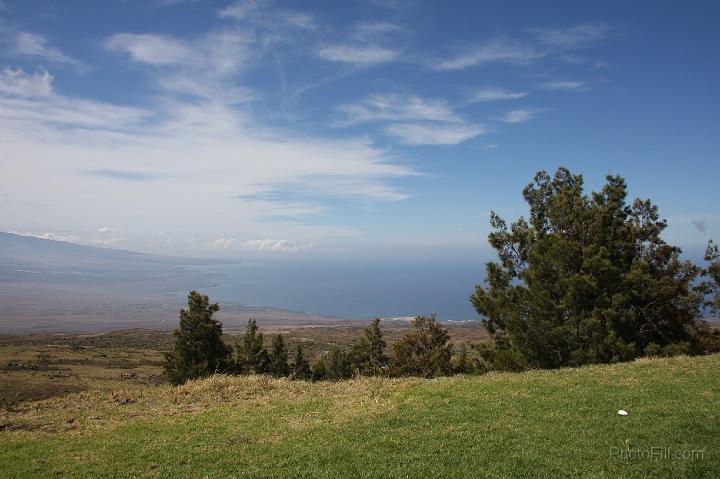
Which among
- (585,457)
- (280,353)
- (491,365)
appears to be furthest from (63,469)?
(280,353)

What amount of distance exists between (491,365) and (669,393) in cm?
1118

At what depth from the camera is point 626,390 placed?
42.8 feet

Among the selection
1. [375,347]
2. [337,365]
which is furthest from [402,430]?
[375,347]

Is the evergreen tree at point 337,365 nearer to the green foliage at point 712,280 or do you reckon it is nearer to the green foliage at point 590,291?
the green foliage at point 590,291

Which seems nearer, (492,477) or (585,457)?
(492,477)

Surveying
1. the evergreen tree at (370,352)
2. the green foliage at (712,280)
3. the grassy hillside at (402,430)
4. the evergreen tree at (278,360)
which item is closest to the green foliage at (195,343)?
the evergreen tree at (278,360)

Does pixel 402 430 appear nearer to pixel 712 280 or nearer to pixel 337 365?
pixel 712 280

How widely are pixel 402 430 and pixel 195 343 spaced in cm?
2384

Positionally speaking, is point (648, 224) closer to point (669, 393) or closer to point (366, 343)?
point (669, 393)

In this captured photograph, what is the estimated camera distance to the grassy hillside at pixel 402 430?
871cm

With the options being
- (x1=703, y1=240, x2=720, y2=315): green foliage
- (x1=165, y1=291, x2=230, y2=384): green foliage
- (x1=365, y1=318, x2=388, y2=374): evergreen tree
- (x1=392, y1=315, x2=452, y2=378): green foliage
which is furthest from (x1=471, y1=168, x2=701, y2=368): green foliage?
(x1=365, y1=318, x2=388, y2=374): evergreen tree

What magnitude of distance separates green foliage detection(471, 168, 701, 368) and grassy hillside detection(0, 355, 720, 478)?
4194 millimetres

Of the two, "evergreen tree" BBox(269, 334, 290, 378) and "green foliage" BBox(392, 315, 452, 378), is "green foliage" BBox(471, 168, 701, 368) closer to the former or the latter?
"green foliage" BBox(392, 315, 452, 378)

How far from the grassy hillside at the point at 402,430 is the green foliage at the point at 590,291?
13.8 ft
